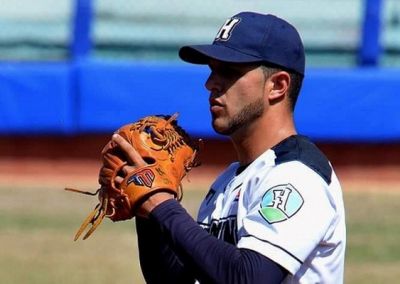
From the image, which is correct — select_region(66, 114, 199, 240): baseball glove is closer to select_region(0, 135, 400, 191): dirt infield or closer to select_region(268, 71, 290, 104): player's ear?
select_region(268, 71, 290, 104): player's ear

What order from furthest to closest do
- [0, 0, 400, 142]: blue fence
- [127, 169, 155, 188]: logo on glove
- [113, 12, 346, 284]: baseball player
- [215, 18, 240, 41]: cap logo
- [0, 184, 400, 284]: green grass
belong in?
1. [0, 0, 400, 142]: blue fence
2. [0, 184, 400, 284]: green grass
3. [215, 18, 240, 41]: cap logo
4. [127, 169, 155, 188]: logo on glove
5. [113, 12, 346, 284]: baseball player

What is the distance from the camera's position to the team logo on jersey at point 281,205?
9.69ft

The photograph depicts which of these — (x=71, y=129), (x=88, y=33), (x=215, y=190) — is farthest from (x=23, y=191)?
(x=215, y=190)

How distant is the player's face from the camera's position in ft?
10.3

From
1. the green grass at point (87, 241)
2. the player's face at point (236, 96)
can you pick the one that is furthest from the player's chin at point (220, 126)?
the green grass at point (87, 241)

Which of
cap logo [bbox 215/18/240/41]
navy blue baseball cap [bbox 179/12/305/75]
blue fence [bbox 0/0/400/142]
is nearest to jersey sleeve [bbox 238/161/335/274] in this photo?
navy blue baseball cap [bbox 179/12/305/75]

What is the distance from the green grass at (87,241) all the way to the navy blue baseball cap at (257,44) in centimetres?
407

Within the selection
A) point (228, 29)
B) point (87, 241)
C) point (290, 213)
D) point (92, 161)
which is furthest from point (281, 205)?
point (92, 161)

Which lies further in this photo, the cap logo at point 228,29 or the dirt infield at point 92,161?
the dirt infield at point 92,161

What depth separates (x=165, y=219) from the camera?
9.86 ft

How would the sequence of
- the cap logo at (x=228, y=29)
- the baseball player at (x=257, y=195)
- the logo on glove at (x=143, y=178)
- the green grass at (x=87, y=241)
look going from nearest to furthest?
the baseball player at (x=257, y=195), the logo on glove at (x=143, y=178), the cap logo at (x=228, y=29), the green grass at (x=87, y=241)

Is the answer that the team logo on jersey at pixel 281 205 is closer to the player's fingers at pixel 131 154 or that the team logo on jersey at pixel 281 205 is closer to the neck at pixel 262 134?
the neck at pixel 262 134

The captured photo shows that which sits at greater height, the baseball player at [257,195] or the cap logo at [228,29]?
the cap logo at [228,29]

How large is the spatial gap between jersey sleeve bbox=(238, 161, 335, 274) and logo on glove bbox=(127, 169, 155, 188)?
0.28 meters
